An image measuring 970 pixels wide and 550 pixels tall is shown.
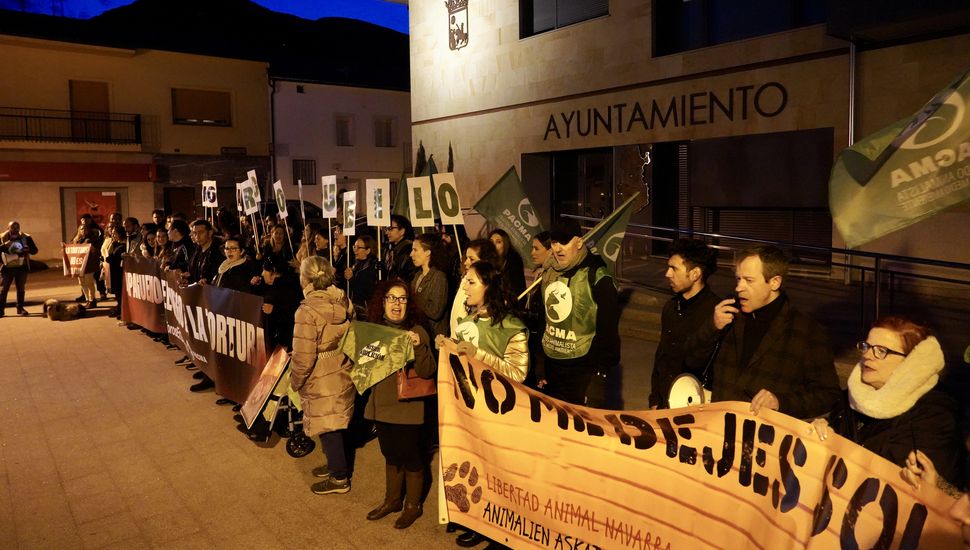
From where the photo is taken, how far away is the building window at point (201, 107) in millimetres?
32531

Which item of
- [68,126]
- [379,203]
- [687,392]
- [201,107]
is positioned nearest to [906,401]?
[687,392]

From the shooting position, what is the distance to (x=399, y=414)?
4.92m

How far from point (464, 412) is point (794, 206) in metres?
10.5

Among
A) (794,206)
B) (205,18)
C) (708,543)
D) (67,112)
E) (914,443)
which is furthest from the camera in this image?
(205,18)

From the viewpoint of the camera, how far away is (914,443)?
2904 mm

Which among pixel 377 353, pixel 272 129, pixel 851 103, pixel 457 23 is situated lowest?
pixel 377 353

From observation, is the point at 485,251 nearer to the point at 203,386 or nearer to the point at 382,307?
the point at 382,307

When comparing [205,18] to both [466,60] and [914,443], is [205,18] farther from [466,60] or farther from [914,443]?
[914,443]

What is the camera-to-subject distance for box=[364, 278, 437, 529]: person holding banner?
4.85 m

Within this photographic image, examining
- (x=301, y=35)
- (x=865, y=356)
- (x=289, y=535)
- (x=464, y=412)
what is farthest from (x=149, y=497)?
(x=301, y=35)

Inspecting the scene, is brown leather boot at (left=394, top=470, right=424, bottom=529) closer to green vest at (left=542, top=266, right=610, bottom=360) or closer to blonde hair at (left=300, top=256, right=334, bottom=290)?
green vest at (left=542, top=266, right=610, bottom=360)

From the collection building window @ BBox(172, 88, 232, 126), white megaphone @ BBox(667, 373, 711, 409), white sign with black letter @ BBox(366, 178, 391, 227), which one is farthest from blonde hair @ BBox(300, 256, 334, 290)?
building window @ BBox(172, 88, 232, 126)

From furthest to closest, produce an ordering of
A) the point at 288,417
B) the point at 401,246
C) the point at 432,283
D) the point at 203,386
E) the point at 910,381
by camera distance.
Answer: the point at 401,246, the point at 203,386, the point at 288,417, the point at 432,283, the point at 910,381

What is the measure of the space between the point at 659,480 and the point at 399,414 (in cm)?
198
